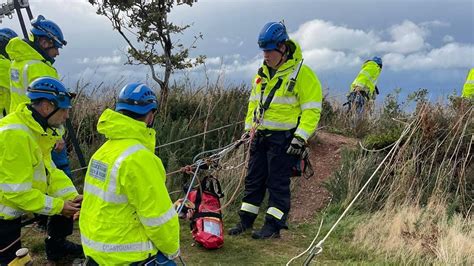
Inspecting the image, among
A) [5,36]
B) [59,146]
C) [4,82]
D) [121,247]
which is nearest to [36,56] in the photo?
[4,82]

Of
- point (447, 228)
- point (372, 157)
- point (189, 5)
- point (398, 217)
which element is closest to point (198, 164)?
point (398, 217)

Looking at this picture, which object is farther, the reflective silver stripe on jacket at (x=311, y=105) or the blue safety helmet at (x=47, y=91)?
the reflective silver stripe on jacket at (x=311, y=105)

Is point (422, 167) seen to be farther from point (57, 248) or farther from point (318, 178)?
point (57, 248)

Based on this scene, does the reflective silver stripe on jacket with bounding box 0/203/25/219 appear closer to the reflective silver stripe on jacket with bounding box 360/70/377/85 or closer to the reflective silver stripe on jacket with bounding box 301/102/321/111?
the reflective silver stripe on jacket with bounding box 301/102/321/111

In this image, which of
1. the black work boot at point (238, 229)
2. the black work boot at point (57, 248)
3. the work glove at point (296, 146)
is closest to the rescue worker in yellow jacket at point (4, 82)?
the black work boot at point (57, 248)

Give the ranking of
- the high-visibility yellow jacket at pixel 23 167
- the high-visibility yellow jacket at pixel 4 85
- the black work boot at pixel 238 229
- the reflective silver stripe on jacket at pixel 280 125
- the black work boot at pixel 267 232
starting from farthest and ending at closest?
the high-visibility yellow jacket at pixel 4 85 → the black work boot at pixel 238 229 → the black work boot at pixel 267 232 → the reflective silver stripe on jacket at pixel 280 125 → the high-visibility yellow jacket at pixel 23 167

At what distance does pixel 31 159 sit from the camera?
3756 millimetres

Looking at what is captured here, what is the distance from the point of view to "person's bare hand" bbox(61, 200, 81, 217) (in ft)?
13.1

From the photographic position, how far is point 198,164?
489 cm

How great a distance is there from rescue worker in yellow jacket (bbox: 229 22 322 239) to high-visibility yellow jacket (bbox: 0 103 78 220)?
2.29 meters

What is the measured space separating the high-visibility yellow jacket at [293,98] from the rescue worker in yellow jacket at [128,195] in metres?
2.34

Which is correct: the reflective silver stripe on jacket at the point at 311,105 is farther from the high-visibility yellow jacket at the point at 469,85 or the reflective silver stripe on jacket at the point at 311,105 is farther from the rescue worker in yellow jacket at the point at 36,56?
the high-visibility yellow jacket at the point at 469,85

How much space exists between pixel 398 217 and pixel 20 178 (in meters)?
4.01

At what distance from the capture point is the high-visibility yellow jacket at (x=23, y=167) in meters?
3.62
